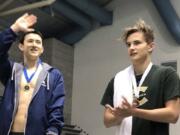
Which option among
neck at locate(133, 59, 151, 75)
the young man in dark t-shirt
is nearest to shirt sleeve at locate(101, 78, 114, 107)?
the young man in dark t-shirt

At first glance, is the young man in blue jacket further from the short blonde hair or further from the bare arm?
the short blonde hair

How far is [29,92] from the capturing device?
2.70 meters

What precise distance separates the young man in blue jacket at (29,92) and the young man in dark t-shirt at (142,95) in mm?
441

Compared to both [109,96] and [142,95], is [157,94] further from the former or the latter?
[109,96]

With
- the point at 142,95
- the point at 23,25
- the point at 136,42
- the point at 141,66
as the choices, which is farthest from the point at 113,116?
the point at 23,25

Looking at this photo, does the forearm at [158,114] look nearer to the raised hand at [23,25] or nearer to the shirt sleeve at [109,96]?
the shirt sleeve at [109,96]

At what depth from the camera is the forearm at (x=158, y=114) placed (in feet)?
6.81

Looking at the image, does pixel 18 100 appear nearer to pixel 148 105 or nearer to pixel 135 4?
pixel 148 105

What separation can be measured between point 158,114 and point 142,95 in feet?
0.61

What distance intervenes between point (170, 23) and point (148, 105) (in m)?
3.12

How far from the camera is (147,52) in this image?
2.35m

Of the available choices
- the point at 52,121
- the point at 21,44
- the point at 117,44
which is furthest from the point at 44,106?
the point at 117,44

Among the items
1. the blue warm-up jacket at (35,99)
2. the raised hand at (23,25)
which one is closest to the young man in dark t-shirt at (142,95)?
the blue warm-up jacket at (35,99)

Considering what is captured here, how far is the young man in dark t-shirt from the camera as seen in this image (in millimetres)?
2119
